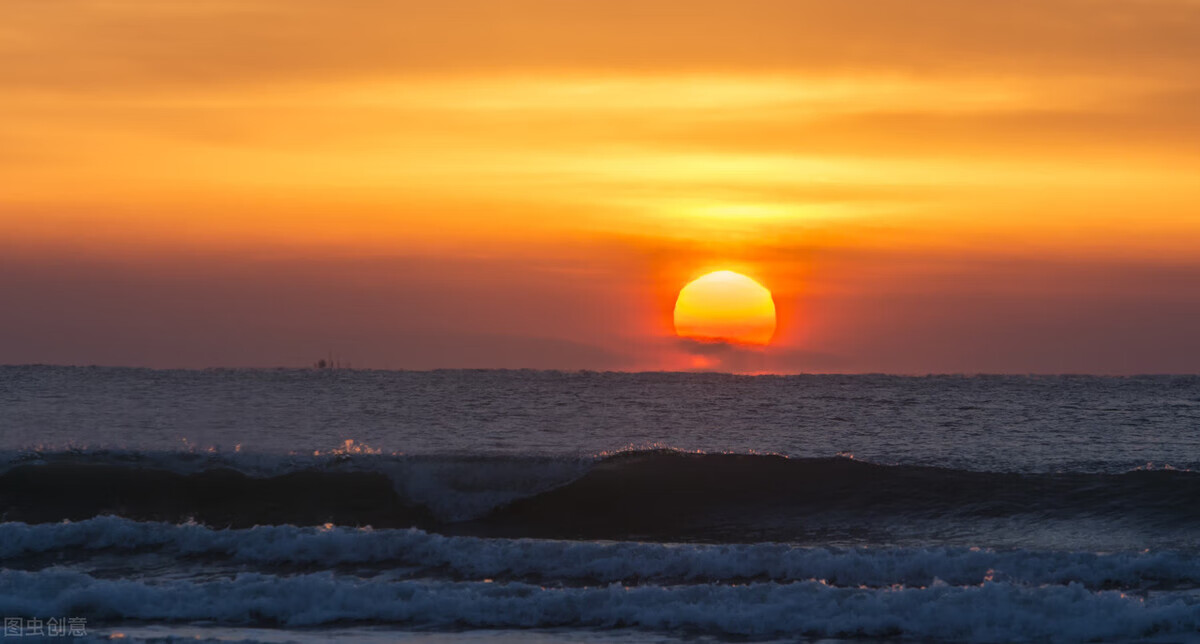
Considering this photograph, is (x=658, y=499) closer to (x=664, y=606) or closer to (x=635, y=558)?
(x=635, y=558)

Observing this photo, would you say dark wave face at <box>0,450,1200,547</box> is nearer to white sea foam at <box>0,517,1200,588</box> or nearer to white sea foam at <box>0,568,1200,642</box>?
white sea foam at <box>0,517,1200,588</box>

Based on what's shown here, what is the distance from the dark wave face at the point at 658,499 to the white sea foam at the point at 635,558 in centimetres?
302

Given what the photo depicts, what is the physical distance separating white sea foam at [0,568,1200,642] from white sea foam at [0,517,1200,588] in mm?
1190

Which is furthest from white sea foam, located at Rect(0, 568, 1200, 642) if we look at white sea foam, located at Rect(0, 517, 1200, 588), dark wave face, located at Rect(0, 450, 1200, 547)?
dark wave face, located at Rect(0, 450, 1200, 547)

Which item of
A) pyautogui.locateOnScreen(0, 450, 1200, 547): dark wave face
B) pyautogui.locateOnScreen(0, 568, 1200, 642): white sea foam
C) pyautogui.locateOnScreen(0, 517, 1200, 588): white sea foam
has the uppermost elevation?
pyautogui.locateOnScreen(0, 450, 1200, 547): dark wave face

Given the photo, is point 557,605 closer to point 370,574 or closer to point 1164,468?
point 370,574

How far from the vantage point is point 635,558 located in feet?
48.9

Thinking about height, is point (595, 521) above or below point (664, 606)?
above

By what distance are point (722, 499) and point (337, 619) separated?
977cm

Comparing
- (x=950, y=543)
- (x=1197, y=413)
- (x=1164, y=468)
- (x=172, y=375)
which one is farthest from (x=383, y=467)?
(x=172, y=375)

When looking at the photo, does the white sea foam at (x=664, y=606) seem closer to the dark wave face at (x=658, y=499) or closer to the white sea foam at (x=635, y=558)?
the white sea foam at (x=635, y=558)

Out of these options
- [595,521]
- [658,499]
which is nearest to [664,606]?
[595,521]

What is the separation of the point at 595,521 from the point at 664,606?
7.05 m

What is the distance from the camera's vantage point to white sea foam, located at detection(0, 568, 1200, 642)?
12055mm
